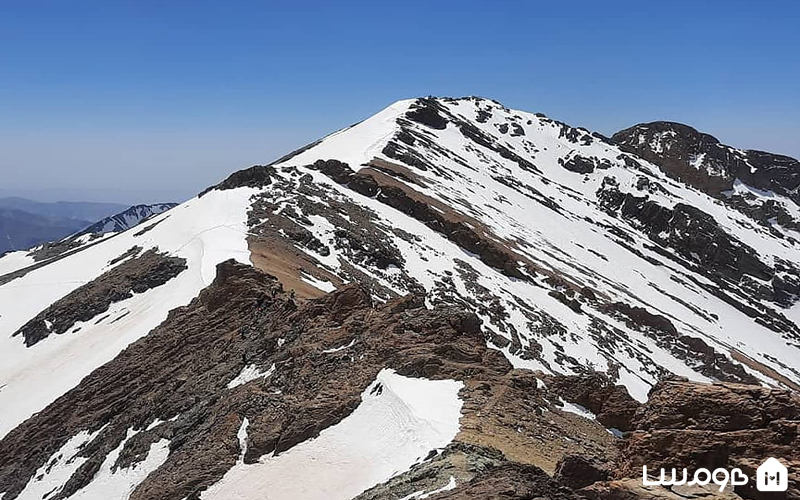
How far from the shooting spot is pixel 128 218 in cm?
17825

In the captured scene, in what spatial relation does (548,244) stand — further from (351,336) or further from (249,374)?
(249,374)

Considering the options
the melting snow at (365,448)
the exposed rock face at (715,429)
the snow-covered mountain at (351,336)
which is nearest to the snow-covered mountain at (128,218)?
the snow-covered mountain at (351,336)

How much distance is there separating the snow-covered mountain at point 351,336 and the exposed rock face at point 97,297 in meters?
0.14

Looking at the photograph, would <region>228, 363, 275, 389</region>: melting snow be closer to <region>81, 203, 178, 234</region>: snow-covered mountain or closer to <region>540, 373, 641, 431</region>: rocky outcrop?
<region>540, 373, 641, 431</region>: rocky outcrop

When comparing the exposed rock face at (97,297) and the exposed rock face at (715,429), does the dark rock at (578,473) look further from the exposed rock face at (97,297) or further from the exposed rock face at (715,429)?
the exposed rock face at (97,297)

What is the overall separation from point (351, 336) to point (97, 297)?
24215 millimetres

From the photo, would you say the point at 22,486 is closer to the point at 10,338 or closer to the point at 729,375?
the point at 10,338

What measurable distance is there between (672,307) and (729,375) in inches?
825

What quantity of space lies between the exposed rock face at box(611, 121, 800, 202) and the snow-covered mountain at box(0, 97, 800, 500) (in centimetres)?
6452

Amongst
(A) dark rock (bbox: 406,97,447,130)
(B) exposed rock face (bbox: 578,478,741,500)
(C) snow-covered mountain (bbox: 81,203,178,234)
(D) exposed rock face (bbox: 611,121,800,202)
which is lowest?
(B) exposed rock face (bbox: 578,478,741,500)

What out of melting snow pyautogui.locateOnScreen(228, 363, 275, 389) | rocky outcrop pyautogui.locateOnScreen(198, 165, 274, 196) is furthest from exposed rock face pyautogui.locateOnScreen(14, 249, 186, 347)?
rocky outcrop pyautogui.locateOnScreen(198, 165, 274, 196)

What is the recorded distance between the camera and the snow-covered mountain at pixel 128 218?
14512 centimetres

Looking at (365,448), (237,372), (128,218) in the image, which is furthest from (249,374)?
(128,218)

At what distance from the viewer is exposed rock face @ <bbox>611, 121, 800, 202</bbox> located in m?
168
